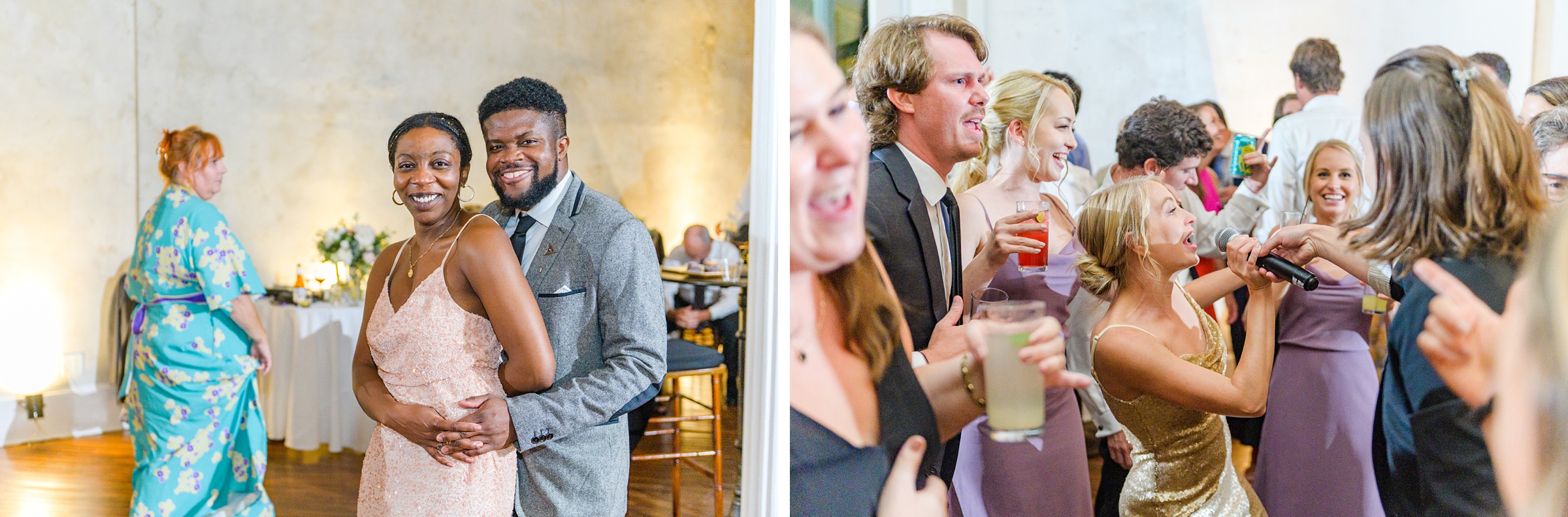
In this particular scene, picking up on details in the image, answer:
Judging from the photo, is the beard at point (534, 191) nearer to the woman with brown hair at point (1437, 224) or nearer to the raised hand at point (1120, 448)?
the raised hand at point (1120, 448)

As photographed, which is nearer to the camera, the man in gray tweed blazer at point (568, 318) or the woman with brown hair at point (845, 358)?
the man in gray tweed blazer at point (568, 318)

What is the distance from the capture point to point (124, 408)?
5164 millimetres

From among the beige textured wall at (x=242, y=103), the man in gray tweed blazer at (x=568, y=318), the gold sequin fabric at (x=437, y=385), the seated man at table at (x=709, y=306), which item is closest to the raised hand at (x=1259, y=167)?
the man in gray tweed blazer at (x=568, y=318)

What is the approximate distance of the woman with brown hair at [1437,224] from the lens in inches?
67.3

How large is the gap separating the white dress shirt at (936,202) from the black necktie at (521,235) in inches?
33.5

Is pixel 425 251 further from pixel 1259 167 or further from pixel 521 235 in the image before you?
pixel 1259 167

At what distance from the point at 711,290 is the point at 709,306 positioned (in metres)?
0.09

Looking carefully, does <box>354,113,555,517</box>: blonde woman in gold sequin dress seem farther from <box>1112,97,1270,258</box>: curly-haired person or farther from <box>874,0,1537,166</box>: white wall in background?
<box>1112,97,1270,258</box>: curly-haired person

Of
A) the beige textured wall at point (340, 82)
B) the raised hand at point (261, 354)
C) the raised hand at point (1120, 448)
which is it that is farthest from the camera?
the beige textured wall at point (340, 82)

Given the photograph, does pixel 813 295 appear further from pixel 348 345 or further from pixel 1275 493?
pixel 348 345

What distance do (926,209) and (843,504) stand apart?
2.31ft

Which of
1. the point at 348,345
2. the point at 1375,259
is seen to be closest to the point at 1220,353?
the point at 1375,259

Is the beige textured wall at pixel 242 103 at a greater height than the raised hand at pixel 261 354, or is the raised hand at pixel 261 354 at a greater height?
the beige textured wall at pixel 242 103

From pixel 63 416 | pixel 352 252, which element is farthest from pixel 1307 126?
pixel 63 416
